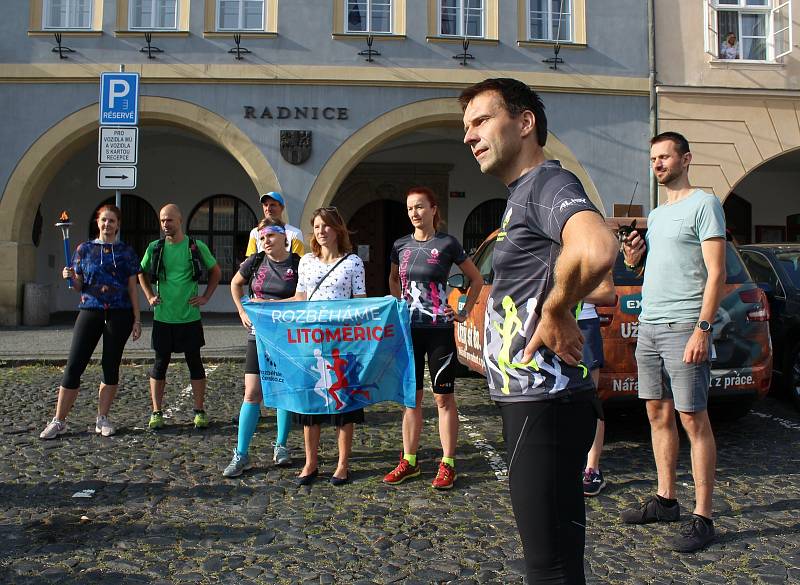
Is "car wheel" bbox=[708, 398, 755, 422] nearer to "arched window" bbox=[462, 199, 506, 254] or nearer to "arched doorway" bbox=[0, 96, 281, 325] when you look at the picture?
"arched doorway" bbox=[0, 96, 281, 325]

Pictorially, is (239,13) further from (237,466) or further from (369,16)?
(237,466)

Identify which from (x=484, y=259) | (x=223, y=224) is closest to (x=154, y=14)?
(x=223, y=224)

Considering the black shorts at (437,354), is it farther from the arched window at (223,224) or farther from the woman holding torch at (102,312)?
the arched window at (223,224)

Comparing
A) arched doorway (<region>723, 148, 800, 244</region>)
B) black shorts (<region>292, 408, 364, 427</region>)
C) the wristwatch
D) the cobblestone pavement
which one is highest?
arched doorway (<region>723, 148, 800, 244</region>)

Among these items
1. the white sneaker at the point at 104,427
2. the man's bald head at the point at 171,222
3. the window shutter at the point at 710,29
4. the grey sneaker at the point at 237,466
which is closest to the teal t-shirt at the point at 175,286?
the man's bald head at the point at 171,222

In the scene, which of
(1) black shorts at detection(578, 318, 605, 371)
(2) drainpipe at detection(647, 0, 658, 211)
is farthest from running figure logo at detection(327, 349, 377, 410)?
(2) drainpipe at detection(647, 0, 658, 211)

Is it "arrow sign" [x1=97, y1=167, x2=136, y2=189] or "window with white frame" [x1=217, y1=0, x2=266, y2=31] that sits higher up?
"window with white frame" [x1=217, y1=0, x2=266, y2=31]

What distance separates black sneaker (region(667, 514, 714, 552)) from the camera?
3.23 metres

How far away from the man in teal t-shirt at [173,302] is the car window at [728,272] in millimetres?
3388

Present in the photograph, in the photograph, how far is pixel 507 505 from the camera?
3.90 meters

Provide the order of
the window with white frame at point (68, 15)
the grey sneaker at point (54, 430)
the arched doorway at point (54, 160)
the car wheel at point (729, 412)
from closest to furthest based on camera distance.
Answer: the grey sneaker at point (54, 430), the car wheel at point (729, 412), the arched doorway at point (54, 160), the window with white frame at point (68, 15)

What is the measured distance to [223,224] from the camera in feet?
56.3

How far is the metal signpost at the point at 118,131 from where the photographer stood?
7.74 meters

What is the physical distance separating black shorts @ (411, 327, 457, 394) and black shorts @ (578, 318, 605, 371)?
83cm
